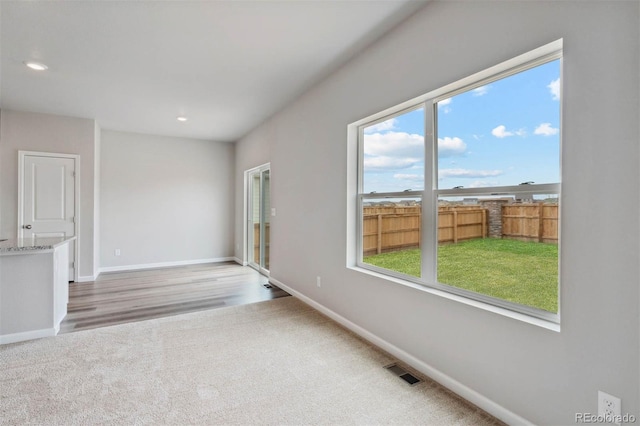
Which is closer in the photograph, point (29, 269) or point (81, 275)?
point (29, 269)

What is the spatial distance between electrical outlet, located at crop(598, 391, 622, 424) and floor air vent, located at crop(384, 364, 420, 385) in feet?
3.34

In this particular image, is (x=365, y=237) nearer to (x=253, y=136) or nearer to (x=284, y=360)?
(x=284, y=360)

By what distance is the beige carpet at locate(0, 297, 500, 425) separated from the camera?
1.80 m

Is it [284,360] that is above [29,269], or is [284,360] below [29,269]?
below

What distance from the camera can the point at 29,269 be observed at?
111 inches

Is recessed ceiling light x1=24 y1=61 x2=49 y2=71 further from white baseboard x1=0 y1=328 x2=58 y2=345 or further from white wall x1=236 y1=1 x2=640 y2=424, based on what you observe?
white wall x1=236 y1=1 x2=640 y2=424

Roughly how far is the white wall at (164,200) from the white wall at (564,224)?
472 centimetres

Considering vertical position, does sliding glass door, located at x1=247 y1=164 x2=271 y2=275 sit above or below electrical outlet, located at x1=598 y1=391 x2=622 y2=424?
above

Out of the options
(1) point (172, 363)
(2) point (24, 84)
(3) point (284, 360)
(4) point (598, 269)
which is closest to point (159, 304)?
(1) point (172, 363)

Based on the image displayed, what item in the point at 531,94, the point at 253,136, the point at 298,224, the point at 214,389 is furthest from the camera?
the point at 253,136


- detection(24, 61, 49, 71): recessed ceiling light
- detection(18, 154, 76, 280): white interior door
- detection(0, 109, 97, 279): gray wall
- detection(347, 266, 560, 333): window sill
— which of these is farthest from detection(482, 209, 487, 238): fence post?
detection(18, 154, 76, 280): white interior door

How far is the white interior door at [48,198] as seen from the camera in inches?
183

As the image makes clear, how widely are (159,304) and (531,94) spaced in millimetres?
4352
